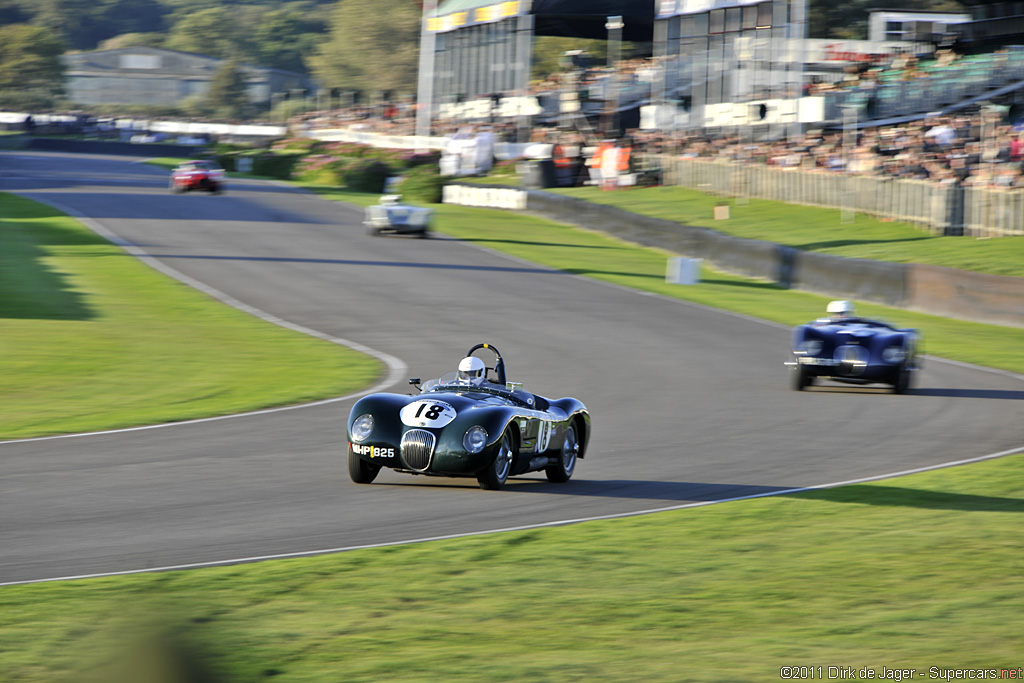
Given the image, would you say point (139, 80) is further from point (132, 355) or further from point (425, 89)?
point (132, 355)

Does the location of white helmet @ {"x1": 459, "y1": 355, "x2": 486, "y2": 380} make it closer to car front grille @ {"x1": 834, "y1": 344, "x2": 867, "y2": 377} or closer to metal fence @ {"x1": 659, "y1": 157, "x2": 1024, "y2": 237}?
car front grille @ {"x1": 834, "y1": 344, "x2": 867, "y2": 377}

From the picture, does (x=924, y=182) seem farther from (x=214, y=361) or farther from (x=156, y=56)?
(x=156, y=56)

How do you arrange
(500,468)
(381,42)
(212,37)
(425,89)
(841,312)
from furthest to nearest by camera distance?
(212,37), (381,42), (425,89), (841,312), (500,468)

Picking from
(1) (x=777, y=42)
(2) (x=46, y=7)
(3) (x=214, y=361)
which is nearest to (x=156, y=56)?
(2) (x=46, y=7)

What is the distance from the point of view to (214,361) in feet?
57.9

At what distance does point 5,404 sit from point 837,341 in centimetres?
997

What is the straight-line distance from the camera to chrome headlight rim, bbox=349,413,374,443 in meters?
9.62

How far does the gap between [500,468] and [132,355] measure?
9.80 m

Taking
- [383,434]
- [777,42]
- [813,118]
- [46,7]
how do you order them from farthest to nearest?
[46,7], [777,42], [813,118], [383,434]

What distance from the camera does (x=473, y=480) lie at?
34.3ft

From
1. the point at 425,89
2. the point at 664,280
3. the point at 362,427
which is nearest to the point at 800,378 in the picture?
the point at 362,427

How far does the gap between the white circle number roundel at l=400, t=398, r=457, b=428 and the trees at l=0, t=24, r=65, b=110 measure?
125956 mm

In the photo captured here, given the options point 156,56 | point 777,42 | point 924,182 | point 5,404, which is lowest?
point 5,404

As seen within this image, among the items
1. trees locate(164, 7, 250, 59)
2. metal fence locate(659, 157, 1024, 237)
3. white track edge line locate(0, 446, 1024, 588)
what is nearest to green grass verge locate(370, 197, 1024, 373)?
metal fence locate(659, 157, 1024, 237)
